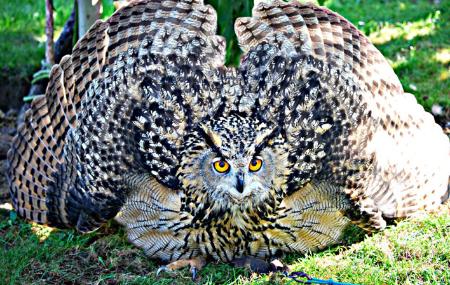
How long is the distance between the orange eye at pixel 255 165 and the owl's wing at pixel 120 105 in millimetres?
491

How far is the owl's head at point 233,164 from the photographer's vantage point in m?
4.39

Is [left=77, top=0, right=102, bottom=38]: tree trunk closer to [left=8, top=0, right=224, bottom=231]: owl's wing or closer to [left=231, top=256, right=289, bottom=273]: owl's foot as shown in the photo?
[left=8, top=0, right=224, bottom=231]: owl's wing

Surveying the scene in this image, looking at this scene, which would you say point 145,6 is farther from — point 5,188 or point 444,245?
point 444,245

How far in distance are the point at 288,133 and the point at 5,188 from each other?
2.39 meters

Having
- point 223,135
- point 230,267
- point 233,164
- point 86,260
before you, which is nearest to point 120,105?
point 223,135

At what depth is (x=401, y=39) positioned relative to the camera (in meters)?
7.91

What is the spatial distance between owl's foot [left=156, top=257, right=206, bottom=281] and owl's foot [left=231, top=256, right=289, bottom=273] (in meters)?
0.19

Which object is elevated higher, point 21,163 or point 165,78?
point 165,78

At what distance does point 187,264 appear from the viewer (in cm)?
484

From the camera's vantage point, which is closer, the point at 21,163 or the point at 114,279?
the point at 114,279

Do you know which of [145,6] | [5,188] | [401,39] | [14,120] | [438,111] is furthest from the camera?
→ [401,39]

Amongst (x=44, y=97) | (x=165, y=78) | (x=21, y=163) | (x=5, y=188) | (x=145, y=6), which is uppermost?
(x=145, y=6)

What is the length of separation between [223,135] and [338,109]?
78 centimetres

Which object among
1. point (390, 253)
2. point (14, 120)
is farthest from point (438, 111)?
point (14, 120)
